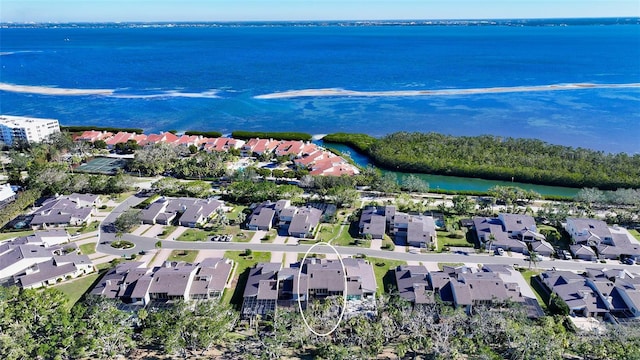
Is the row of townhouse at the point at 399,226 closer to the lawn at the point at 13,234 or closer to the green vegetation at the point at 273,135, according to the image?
the green vegetation at the point at 273,135

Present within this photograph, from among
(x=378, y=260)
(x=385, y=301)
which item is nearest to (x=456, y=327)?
(x=385, y=301)

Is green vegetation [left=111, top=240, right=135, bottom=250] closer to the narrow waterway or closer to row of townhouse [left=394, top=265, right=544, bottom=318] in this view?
row of townhouse [left=394, top=265, right=544, bottom=318]

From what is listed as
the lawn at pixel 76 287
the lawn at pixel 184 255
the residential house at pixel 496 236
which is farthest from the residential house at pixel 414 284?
the lawn at pixel 76 287

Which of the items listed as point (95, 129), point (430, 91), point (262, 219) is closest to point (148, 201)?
point (262, 219)

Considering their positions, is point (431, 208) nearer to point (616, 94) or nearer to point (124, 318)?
point (124, 318)

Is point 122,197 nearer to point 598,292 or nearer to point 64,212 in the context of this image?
point 64,212

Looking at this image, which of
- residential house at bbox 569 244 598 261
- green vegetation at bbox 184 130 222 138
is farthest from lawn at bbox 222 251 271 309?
green vegetation at bbox 184 130 222 138
